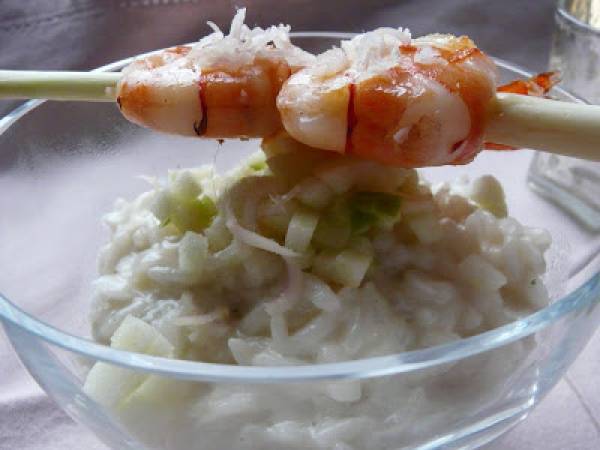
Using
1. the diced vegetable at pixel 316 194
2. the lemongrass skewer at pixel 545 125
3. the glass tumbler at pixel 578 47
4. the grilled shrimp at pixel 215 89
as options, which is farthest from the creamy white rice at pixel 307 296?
the glass tumbler at pixel 578 47

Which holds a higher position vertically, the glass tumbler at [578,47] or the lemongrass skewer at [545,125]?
the lemongrass skewer at [545,125]

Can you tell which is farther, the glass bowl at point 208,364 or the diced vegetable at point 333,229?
the diced vegetable at point 333,229

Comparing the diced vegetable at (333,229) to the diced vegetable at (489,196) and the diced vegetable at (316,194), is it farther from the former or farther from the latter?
the diced vegetable at (489,196)

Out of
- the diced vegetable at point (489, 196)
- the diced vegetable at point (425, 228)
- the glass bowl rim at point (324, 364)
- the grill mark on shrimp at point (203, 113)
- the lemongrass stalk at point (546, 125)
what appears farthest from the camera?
the diced vegetable at point (489, 196)

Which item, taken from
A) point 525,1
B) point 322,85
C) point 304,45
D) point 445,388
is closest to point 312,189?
point 322,85

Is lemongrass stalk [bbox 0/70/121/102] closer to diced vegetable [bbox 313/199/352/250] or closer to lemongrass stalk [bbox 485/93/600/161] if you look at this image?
diced vegetable [bbox 313/199/352/250]

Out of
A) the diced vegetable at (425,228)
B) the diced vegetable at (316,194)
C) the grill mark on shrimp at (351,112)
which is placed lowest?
the diced vegetable at (425,228)

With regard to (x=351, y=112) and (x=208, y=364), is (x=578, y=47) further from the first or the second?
(x=208, y=364)
